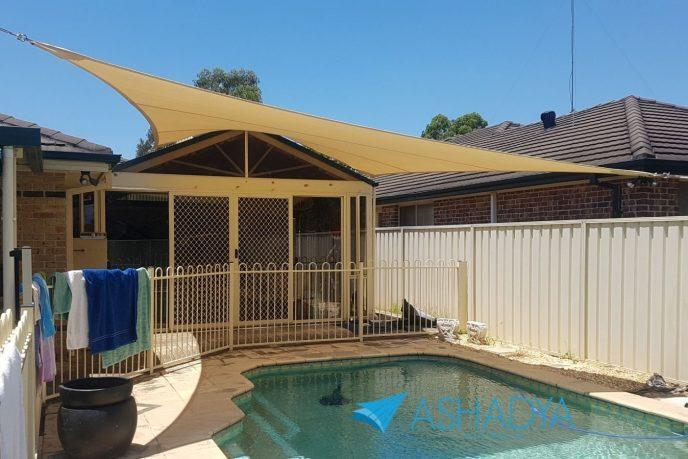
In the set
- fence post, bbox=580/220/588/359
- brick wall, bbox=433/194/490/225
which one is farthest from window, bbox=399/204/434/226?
fence post, bbox=580/220/588/359

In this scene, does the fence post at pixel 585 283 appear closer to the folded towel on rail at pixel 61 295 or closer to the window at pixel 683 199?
the window at pixel 683 199

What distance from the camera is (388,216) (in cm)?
1811

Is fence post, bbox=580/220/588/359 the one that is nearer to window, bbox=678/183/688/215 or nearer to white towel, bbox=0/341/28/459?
window, bbox=678/183/688/215

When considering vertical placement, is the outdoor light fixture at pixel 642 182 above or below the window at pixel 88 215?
above

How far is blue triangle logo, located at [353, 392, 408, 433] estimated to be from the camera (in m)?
6.39

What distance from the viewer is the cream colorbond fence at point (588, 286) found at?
727 cm

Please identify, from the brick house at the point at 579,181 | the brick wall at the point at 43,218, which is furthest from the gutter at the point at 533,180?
the brick wall at the point at 43,218

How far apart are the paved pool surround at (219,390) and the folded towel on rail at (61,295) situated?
1.15 m

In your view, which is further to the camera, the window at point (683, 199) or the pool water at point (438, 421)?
the window at point (683, 199)

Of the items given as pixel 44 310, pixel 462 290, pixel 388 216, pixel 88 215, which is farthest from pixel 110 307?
pixel 388 216

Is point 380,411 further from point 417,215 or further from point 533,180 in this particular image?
point 417,215

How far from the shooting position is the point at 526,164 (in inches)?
358

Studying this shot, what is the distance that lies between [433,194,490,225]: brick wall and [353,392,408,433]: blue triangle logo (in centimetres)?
698

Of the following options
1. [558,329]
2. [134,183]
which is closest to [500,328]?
[558,329]
